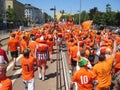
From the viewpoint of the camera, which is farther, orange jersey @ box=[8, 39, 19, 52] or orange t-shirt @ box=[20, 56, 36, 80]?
orange jersey @ box=[8, 39, 19, 52]

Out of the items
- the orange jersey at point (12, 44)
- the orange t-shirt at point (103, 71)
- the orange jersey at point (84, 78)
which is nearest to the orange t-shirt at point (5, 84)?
the orange jersey at point (84, 78)

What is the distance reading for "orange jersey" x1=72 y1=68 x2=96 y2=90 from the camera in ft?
26.5

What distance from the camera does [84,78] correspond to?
26.5 feet

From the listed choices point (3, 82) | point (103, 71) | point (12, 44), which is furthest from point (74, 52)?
point (3, 82)

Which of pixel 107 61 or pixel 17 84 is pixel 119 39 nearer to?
pixel 17 84

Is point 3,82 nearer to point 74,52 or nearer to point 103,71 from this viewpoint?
point 103,71

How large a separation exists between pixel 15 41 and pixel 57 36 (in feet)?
36.4

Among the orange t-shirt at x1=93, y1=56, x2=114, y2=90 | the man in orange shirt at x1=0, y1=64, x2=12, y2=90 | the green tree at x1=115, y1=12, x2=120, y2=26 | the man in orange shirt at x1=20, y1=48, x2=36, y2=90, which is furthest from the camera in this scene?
the green tree at x1=115, y1=12, x2=120, y2=26

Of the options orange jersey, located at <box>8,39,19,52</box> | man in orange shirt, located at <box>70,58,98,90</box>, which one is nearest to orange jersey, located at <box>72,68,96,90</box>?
man in orange shirt, located at <box>70,58,98,90</box>

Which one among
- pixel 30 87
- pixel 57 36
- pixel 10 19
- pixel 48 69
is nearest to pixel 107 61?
pixel 30 87

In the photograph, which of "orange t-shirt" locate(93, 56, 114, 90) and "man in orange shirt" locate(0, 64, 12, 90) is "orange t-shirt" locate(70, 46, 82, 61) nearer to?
"orange t-shirt" locate(93, 56, 114, 90)

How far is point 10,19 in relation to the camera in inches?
4375

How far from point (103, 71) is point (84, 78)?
1159mm

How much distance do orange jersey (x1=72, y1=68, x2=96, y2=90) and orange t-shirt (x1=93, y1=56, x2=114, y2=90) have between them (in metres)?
0.90
